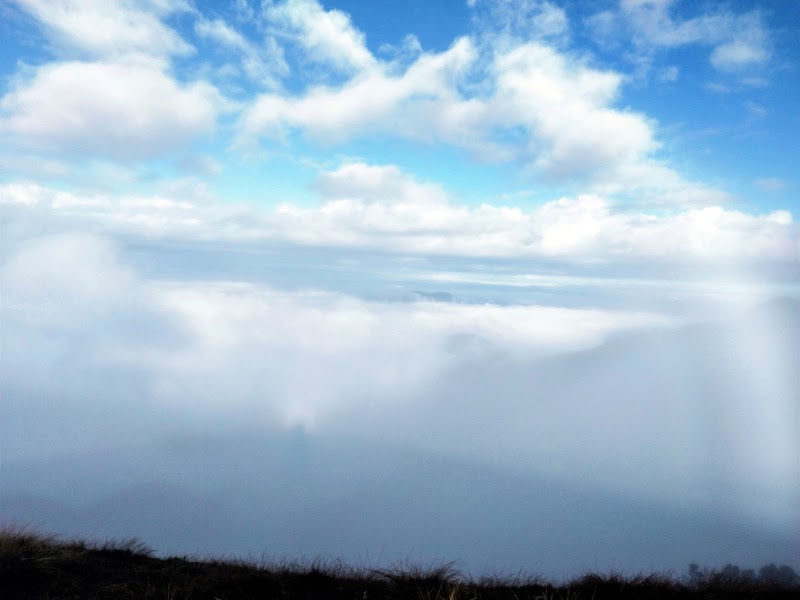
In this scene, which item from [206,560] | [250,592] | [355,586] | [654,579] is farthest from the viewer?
[206,560]

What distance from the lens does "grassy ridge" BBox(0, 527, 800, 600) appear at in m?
8.07

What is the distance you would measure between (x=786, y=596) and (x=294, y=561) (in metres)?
8.00

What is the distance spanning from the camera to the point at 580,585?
892cm

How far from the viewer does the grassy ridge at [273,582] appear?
8070 millimetres

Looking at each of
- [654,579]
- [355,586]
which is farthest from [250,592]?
[654,579]

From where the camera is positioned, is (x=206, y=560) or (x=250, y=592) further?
(x=206, y=560)

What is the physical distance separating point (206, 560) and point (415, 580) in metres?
3.88

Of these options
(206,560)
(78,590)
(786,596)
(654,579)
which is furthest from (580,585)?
(78,590)

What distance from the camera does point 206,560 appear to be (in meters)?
10.0

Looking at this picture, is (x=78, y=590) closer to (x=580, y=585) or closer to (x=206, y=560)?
(x=206, y=560)

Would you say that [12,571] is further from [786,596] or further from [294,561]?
[786,596]

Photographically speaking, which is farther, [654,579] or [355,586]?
[654,579]

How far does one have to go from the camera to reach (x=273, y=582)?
827 centimetres

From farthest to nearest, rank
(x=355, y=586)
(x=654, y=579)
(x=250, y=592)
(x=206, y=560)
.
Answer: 1. (x=206, y=560)
2. (x=654, y=579)
3. (x=355, y=586)
4. (x=250, y=592)
